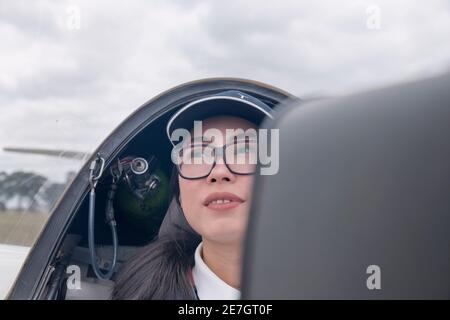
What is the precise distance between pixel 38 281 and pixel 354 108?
4.92 feet

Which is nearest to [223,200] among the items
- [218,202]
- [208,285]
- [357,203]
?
[218,202]

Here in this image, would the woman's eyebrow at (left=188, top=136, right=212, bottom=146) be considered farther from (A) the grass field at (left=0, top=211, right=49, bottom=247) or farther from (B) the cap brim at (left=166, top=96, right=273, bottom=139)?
(A) the grass field at (left=0, top=211, right=49, bottom=247)

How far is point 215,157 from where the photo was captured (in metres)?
1.75

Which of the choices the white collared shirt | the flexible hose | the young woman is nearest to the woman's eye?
the young woman

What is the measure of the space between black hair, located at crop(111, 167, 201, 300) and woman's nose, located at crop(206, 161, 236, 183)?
1.10 feet

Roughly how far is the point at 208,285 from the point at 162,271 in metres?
0.18

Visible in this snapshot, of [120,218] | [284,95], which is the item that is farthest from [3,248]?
[284,95]

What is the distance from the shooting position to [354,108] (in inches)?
27.7

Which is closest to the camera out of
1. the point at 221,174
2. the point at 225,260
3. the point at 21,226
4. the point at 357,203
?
the point at 357,203

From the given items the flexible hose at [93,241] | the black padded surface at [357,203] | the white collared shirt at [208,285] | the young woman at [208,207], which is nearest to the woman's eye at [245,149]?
the young woman at [208,207]

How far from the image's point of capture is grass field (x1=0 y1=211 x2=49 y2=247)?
76.7 inches

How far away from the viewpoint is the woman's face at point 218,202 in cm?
173

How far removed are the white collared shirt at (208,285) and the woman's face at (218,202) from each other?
11 cm
